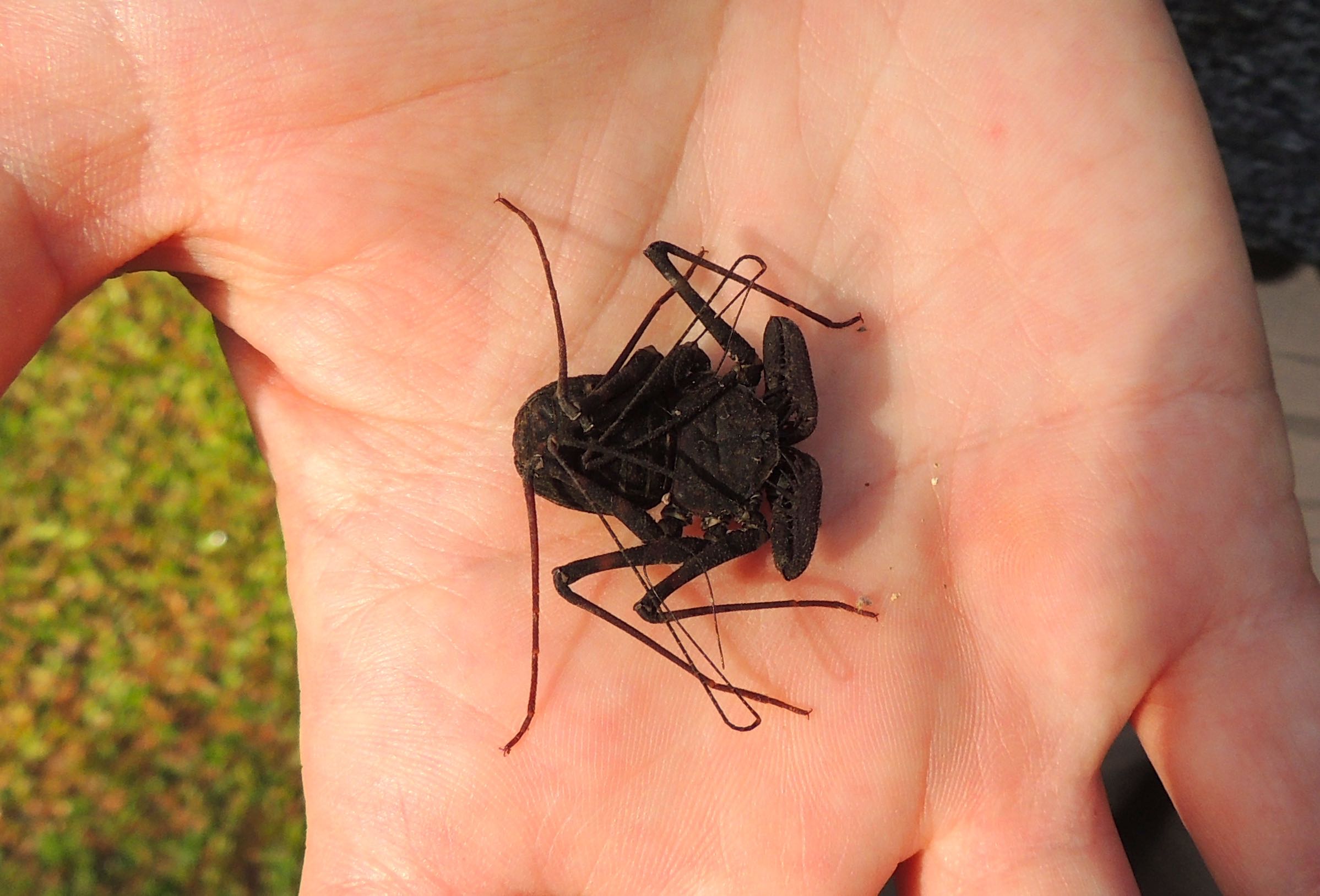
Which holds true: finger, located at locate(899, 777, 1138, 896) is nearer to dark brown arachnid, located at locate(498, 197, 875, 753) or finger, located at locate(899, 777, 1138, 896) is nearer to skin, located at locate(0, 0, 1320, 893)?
skin, located at locate(0, 0, 1320, 893)

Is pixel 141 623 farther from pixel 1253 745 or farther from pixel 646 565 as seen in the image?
pixel 1253 745

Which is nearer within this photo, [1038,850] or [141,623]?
[1038,850]

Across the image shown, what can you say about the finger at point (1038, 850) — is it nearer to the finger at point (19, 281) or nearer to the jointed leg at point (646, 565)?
the jointed leg at point (646, 565)

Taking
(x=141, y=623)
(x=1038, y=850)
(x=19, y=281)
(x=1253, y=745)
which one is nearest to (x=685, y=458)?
(x=1038, y=850)

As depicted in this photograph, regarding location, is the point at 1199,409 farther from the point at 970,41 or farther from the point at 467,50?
the point at 467,50

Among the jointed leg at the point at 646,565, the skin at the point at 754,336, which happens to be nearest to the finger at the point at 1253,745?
the skin at the point at 754,336

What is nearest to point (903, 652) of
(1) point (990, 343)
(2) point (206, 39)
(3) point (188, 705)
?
(1) point (990, 343)
